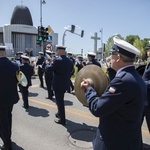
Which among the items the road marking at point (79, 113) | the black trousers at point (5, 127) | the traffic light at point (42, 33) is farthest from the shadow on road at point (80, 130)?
the traffic light at point (42, 33)

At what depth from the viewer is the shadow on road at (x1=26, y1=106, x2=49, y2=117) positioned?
6.40 metres

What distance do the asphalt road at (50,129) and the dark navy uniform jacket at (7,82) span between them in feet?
3.21

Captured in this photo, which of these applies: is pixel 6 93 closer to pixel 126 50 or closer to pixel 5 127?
pixel 5 127

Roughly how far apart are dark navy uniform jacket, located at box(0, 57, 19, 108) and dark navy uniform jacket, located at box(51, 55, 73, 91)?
1.51 m

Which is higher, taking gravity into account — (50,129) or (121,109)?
(121,109)

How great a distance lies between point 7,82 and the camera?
405 centimetres

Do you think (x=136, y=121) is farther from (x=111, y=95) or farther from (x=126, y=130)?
(x=111, y=95)

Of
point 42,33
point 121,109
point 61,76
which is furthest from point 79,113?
point 42,33

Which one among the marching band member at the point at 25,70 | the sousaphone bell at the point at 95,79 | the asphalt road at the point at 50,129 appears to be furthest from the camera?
the marching band member at the point at 25,70

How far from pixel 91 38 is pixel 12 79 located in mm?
34013

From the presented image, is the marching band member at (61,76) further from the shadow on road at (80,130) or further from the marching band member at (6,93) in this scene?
the marching band member at (6,93)

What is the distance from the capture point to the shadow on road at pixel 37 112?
21.0 feet

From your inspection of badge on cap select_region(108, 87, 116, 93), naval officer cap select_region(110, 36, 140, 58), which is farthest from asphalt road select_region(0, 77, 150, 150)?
naval officer cap select_region(110, 36, 140, 58)

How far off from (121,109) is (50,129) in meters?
3.53
